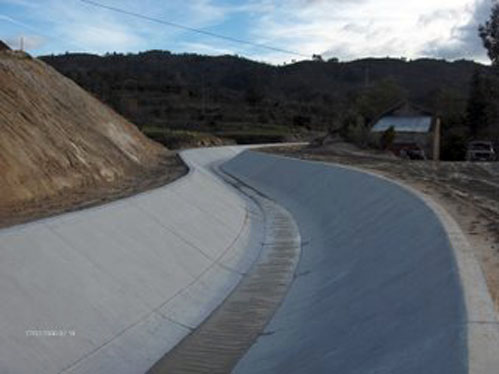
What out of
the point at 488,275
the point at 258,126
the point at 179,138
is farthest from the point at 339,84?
the point at 488,275

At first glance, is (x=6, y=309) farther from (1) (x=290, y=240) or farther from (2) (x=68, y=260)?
(1) (x=290, y=240)

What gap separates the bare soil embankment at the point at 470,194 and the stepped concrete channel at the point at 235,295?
53cm

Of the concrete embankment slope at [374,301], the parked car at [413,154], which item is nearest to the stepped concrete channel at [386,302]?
the concrete embankment slope at [374,301]

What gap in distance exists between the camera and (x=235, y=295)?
51.9 ft

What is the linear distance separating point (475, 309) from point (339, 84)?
180 m

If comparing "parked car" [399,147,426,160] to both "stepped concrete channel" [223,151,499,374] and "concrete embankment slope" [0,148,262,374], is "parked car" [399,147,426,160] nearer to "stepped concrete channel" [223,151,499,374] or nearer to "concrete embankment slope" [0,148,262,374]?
"stepped concrete channel" [223,151,499,374]

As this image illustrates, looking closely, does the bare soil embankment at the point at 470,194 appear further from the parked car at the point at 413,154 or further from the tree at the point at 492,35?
the tree at the point at 492,35

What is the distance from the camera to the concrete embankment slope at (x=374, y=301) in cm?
804

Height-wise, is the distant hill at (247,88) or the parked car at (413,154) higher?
the distant hill at (247,88)

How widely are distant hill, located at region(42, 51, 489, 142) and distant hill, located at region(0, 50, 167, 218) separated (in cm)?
5156

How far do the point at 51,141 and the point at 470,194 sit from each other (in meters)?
14.2

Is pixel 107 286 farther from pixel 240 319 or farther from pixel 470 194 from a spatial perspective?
pixel 470 194

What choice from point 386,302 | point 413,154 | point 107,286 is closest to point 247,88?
point 413,154

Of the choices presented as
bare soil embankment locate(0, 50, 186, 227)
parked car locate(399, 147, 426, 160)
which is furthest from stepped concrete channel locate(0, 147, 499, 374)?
parked car locate(399, 147, 426, 160)
